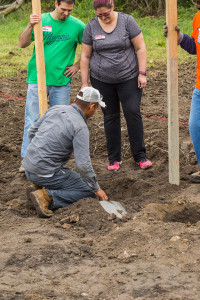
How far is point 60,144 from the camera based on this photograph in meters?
5.35

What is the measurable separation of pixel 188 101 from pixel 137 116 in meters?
3.30

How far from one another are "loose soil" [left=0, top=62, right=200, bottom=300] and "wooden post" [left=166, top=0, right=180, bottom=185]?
30 cm

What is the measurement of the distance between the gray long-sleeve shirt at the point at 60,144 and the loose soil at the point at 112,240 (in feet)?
1.31

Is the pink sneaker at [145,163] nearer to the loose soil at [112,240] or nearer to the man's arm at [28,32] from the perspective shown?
the loose soil at [112,240]

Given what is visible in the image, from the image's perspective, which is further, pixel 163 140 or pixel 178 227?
pixel 163 140

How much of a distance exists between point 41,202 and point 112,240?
0.97 m

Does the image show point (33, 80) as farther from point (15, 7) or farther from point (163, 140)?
point (15, 7)

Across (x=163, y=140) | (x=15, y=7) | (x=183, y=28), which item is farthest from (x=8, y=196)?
(x=15, y=7)

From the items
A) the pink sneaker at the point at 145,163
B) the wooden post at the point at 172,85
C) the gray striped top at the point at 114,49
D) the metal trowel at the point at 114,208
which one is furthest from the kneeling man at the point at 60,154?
the pink sneaker at the point at 145,163

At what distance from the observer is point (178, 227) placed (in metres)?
4.70

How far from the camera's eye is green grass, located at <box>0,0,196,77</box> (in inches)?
501

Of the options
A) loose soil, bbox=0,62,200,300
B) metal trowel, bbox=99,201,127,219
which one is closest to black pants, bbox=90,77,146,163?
loose soil, bbox=0,62,200,300

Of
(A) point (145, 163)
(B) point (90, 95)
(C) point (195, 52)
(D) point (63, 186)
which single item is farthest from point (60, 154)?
(C) point (195, 52)

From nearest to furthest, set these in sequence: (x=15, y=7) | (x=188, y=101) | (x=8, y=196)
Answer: (x=8, y=196) < (x=188, y=101) < (x=15, y=7)
